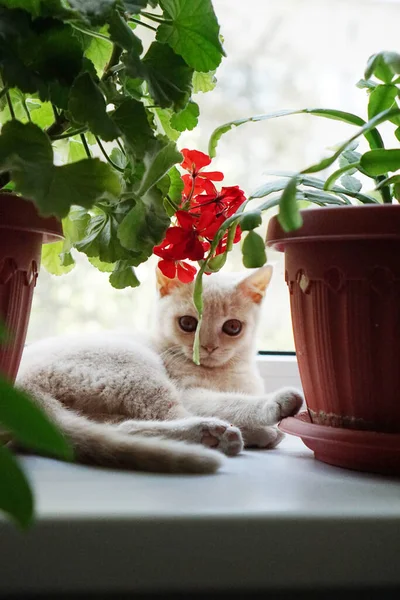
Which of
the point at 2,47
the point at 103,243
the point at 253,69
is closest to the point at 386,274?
the point at 103,243

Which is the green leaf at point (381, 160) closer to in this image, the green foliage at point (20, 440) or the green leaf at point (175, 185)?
the green leaf at point (175, 185)

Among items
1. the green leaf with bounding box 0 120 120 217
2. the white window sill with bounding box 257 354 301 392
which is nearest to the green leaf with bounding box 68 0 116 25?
the green leaf with bounding box 0 120 120 217

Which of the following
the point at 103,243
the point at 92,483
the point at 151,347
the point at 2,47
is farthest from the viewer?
the point at 151,347

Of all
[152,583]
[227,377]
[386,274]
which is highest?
[386,274]

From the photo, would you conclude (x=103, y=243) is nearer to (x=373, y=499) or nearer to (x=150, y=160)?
(x=150, y=160)

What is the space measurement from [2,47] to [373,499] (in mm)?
551

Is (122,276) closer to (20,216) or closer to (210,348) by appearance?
(20,216)

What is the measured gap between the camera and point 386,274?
0.74 m

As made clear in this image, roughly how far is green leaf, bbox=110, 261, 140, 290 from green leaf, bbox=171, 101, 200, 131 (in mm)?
192

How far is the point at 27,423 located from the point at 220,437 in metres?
0.64

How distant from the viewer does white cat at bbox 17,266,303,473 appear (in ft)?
2.61

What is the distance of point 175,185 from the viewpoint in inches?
35.3

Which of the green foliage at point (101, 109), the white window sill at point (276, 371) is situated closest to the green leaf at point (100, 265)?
the green foliage at point (101, 109)

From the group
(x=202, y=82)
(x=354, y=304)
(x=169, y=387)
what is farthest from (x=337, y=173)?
(x=169, y=387)
